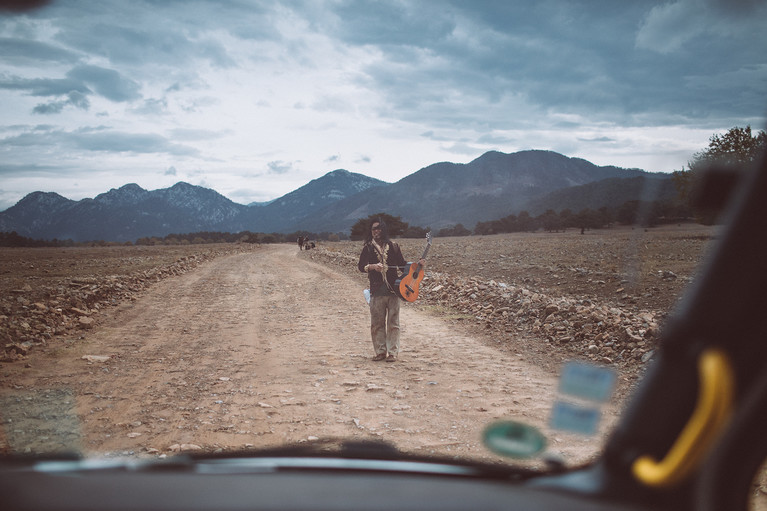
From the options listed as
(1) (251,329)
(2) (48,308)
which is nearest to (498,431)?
(1) (251,329)

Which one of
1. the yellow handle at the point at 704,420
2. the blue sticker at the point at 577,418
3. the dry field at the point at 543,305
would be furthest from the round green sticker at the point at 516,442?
the dry field at the point at 543,305

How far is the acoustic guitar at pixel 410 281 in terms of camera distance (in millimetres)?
7508

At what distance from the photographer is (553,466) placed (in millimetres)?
1258

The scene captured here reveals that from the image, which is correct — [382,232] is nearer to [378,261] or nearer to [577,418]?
[378,261]

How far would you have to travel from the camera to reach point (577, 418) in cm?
132

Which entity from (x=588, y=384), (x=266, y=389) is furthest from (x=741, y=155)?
(x=266, y=389)

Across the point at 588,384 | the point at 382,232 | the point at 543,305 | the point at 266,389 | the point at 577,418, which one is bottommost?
the point at 266,389

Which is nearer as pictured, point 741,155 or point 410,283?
point 741,155

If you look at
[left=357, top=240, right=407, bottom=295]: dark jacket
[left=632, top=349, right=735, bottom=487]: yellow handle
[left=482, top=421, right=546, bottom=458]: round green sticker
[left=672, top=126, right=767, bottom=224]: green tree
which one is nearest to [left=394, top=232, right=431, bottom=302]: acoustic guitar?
[left=357, top=240, right=407, bottom=295]: dark jacket

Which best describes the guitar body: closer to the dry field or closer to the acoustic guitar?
the acoustic guitar

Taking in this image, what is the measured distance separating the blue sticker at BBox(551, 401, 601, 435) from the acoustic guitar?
19.5 ft

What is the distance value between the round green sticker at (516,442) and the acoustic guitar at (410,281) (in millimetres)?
5664

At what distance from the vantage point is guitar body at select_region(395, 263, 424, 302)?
7562mm

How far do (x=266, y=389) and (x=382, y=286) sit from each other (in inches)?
96.6
